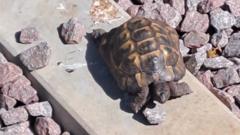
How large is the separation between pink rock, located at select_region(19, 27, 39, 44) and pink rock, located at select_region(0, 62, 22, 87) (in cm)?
20

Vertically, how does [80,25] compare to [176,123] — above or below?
above

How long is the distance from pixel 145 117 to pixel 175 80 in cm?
34

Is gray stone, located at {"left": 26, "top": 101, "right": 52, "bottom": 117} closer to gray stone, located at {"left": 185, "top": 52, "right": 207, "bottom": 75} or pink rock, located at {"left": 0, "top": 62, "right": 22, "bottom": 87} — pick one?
pink rock, located at {"left": 0, "top": 62, "right": 22, "bottom": 87}

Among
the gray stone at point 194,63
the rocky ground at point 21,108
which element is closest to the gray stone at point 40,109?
the rocky ground at point 21,108

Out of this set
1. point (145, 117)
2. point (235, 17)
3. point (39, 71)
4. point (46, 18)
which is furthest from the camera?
point (235, 17)

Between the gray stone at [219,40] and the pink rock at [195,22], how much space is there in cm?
11

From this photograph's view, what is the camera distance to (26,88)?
4.75 m

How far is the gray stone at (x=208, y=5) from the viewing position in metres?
5.55

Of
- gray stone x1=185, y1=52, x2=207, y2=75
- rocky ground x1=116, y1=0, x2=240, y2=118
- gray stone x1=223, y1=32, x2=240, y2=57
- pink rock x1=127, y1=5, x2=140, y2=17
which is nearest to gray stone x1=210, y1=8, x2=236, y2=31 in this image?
rocky ground x1=116, y1=0, x2=240, y2=118

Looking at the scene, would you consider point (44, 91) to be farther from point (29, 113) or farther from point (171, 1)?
point (171, 1)

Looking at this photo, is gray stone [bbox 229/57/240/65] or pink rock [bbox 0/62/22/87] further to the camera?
gray stone [bbox 229/57/240/65]

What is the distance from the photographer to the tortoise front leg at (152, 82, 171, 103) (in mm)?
4531

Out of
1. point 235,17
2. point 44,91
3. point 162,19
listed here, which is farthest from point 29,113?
point 235,17

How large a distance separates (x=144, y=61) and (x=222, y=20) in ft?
3.31
